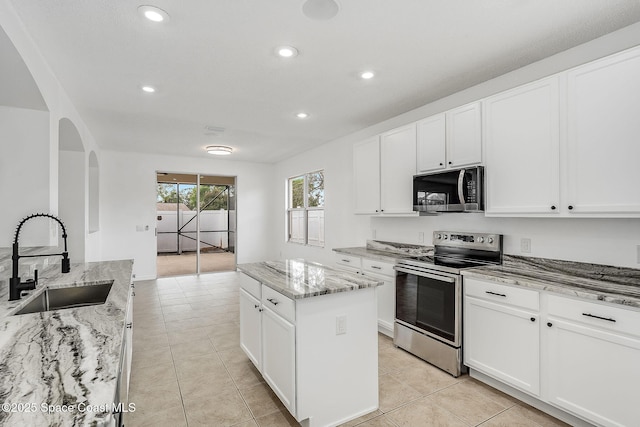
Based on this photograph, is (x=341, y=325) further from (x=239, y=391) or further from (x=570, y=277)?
(x=570, y=277)

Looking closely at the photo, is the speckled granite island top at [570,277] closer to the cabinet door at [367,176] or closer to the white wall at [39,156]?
the cabinet door at [367,176]

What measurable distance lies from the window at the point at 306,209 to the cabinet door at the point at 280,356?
11.8 feet

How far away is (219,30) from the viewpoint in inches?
86.4

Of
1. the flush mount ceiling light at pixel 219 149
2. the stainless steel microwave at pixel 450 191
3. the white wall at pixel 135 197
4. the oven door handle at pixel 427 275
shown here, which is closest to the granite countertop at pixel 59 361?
the oven door handle at pixel 427 275

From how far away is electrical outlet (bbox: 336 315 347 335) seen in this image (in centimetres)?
199

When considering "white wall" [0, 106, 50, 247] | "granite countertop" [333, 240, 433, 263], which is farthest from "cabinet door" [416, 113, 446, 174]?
"white wall" [0, 106, 50, 247]

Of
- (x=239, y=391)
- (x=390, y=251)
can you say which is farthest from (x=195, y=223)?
(x=239, y=391)

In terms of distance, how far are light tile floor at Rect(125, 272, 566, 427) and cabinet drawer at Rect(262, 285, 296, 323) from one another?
0.73 metres

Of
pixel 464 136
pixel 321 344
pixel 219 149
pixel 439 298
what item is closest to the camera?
pixel 321 344

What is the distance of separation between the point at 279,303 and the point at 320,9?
6.17 ft

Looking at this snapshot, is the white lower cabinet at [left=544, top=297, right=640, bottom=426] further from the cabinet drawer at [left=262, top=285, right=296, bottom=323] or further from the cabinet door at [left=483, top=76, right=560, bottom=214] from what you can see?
the cabinet drawer at [left=262, top=285, right=296, bottom=323]

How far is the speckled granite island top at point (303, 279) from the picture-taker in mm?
1926

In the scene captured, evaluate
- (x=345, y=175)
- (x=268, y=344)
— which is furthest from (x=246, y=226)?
(x=268, y=344)

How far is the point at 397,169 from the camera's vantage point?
11.9 feet
